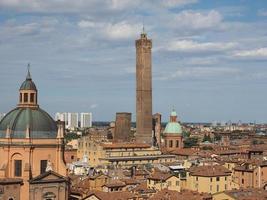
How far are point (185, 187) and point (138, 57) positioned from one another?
6864 centimetres

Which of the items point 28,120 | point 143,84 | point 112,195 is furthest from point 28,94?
point 143,84

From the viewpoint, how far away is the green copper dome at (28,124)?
39.5m

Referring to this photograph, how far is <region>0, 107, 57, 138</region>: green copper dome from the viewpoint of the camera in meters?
39.5

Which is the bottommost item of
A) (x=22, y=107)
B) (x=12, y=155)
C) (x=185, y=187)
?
(x=185, y=187)

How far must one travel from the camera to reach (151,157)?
9269 centimetres

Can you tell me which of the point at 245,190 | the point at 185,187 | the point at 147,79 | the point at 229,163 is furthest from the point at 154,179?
the point at 147,79

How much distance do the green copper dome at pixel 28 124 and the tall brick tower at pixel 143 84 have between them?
3389 inches

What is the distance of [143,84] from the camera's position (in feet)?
421

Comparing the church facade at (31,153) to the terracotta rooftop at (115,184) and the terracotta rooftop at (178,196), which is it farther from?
the terracotta rooftop at (115,184)

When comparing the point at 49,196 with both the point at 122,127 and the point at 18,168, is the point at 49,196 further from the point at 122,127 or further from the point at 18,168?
the point at 122,127

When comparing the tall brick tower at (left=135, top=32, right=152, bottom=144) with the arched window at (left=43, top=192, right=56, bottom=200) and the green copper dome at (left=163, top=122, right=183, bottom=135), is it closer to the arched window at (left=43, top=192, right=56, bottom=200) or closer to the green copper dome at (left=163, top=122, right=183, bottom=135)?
the green copper dome at (left=163, top=122, right=183, bottom=135)

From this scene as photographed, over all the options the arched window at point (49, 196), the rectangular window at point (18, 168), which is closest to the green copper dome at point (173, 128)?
the arched window at point (49, 196)

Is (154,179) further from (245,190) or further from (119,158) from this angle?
(119,158)

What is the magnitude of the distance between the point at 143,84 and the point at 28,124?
8934 centimetres
